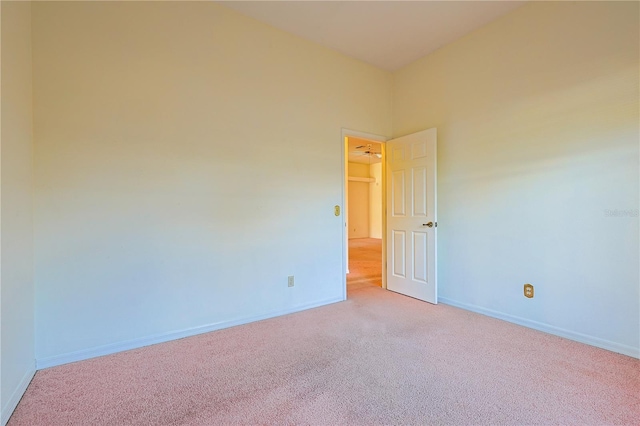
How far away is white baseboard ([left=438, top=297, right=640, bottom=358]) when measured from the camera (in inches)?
82.7

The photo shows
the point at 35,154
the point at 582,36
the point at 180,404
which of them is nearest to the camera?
the point at 180,404

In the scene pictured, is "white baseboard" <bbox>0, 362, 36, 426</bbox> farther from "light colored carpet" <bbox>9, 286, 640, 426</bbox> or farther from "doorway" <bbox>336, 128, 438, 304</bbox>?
"doorway" <bbox>336, 128, 438, 304</bbox>

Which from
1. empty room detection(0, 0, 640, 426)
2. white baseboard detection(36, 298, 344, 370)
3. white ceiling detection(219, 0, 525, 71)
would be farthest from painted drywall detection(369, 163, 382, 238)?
white baseboard detection(36, 298, 344, 370)

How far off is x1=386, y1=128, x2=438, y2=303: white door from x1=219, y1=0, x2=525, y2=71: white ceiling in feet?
3.40

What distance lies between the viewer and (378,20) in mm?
2787

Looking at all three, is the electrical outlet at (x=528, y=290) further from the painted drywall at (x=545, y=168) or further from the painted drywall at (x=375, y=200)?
the painted drywall at (x=375, y=200)

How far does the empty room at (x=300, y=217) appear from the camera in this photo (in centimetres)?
168

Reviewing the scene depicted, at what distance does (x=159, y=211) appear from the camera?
7.72 feet

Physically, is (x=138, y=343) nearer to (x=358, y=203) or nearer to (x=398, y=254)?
(x=398, y=254)

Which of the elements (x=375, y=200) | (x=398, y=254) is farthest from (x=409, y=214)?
(x=375, y=200)

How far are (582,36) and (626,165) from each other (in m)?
1.11

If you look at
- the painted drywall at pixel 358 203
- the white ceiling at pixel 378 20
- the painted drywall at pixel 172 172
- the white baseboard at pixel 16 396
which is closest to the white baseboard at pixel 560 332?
the painted drywall at pixel 172 172

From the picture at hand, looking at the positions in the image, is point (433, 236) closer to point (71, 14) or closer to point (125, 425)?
point (125, 425)

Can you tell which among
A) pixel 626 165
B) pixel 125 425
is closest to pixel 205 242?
pixel 125 425
